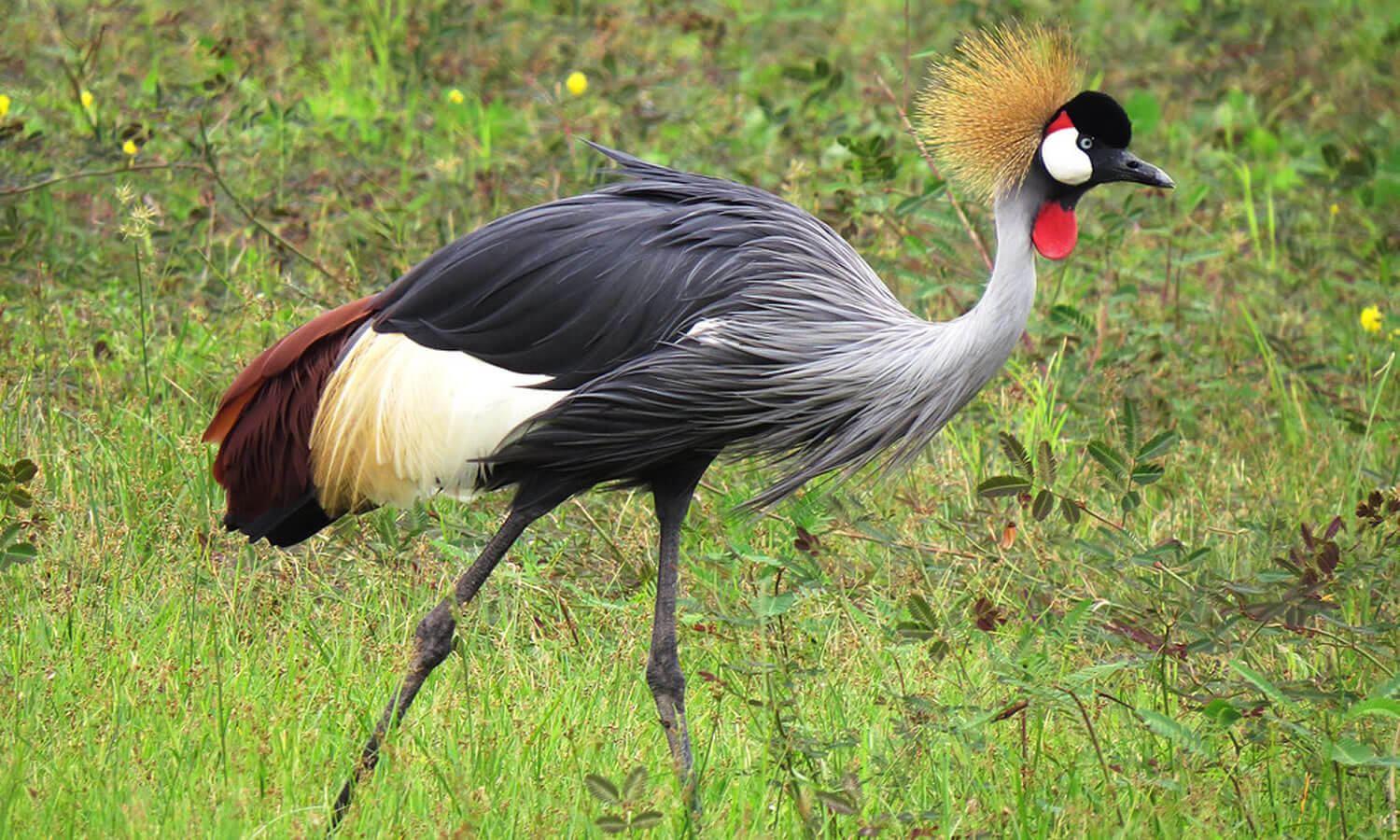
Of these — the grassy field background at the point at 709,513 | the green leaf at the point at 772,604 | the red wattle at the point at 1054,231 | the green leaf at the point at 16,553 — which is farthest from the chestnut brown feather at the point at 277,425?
the red wattle at the point at 1054,231

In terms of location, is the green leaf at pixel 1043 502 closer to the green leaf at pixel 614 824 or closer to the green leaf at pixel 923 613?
the green leaf at pixel 923 613

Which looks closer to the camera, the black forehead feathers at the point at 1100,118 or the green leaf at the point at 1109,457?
the green leaf at the point at 1109,457

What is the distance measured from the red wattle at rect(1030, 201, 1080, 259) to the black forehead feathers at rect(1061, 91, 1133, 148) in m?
0.14

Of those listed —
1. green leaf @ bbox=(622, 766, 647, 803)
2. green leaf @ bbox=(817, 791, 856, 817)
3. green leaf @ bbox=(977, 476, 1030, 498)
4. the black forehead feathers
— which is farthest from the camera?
the black forehead feathers

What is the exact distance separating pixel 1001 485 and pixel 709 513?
1075 mm

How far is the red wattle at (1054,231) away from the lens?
115 inches

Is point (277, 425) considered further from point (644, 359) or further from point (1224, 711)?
point (1224, 711)

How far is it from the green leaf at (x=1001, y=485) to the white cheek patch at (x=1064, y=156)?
1.90 ft

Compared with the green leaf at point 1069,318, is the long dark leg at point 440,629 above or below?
below

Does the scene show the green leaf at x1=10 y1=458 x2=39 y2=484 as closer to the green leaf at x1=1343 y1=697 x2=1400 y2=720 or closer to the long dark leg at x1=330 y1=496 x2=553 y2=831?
the long dark leg at x1=330 y1=496 x2=553 y2=831

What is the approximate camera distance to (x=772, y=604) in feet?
8.26

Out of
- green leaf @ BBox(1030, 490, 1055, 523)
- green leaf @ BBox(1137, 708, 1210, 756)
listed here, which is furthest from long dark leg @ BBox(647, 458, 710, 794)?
green leaf @ BBox(1137, 708, 1210, 756)

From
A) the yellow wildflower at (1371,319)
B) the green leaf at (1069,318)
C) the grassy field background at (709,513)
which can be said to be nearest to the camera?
the grassy field background at (709,513)

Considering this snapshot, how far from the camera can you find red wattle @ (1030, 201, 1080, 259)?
9.55 feet
